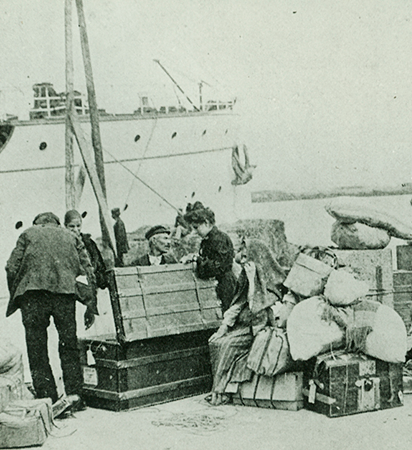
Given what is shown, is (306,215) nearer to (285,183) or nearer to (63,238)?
(285,183)

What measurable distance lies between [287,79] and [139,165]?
739 cm

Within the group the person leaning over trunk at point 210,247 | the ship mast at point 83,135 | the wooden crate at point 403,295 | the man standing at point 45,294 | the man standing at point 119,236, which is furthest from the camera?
the man standing at point 119,236

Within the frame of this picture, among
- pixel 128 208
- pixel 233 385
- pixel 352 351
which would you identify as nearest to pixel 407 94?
pixel 352 351

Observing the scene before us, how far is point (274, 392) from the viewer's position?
197 inches

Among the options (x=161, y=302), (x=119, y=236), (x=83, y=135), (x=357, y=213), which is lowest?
(x=161, y=302)

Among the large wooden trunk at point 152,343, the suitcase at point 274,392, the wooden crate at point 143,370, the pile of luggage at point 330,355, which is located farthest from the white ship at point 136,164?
the suitcase at point 274,392

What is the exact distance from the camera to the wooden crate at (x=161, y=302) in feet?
17.1

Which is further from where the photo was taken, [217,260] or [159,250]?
[159,250]

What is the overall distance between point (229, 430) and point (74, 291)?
1.69 metres

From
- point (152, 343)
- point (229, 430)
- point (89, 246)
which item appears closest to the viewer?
point (229, 430)

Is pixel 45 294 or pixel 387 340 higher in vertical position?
pixel 45 294

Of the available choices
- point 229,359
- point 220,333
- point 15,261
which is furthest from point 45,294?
point 229,359

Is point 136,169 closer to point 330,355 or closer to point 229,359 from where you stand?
point 229,359

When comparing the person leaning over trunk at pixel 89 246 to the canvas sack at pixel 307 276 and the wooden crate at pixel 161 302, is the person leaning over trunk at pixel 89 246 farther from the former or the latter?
the canvas sack at pixel 307 276
